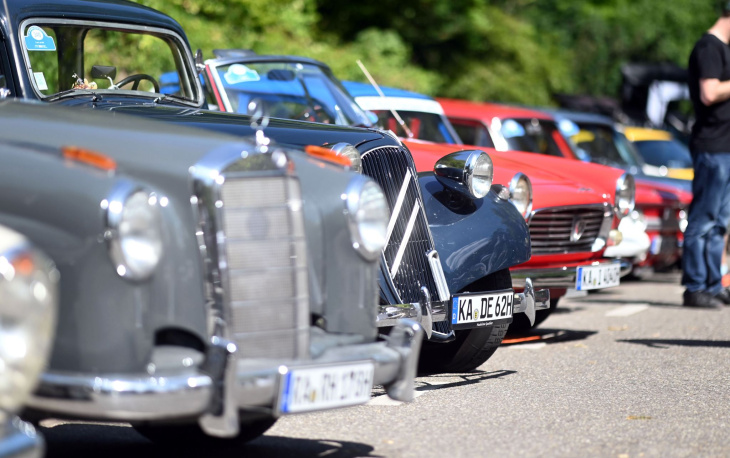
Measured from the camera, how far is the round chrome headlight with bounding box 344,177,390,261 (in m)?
4.02

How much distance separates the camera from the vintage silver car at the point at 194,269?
3289 millimetres

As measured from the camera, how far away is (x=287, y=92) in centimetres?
765

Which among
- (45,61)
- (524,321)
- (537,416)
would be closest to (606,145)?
(524,321)

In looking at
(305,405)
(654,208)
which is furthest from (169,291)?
(654,208)

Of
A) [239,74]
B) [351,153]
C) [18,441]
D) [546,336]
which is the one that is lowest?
[546,336]

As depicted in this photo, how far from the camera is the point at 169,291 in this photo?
343 centimetres

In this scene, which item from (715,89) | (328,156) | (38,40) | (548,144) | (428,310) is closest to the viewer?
(328,156)

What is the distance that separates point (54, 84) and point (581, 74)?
115 feet

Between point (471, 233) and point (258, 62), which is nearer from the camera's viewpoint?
point (471, 233)

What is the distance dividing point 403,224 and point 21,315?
2835mm

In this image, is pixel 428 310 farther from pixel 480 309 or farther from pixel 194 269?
pixel 194 269

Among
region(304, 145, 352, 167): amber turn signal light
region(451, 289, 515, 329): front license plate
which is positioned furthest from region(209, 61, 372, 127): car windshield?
region(304, 145, 352, 167): amber turn signal light

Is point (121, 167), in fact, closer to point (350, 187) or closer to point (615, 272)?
point (350, 187)

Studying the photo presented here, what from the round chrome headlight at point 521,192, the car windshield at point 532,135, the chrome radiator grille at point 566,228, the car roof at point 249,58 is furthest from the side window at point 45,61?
the car windshield at point 532,135
